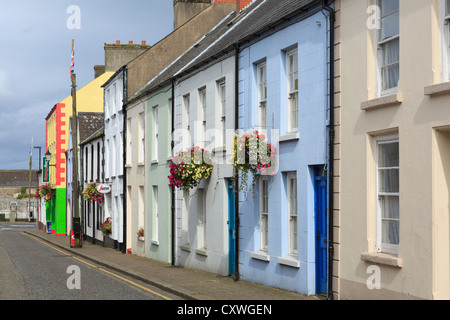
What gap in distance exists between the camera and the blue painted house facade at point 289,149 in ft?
40.0

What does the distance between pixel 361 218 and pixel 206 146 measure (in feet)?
26.7

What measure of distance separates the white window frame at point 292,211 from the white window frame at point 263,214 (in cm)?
111

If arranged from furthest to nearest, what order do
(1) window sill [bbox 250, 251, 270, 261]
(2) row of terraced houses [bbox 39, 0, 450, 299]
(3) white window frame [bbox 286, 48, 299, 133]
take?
(1) window sill [bbox 250, 251, 270, 261] → (3) white window frame [bbox 286, 48, 299, 133] → (2) row of terraced houses [bbox 39, 0, 450, 299]

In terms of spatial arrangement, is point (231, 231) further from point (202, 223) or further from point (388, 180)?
point (388, 180)

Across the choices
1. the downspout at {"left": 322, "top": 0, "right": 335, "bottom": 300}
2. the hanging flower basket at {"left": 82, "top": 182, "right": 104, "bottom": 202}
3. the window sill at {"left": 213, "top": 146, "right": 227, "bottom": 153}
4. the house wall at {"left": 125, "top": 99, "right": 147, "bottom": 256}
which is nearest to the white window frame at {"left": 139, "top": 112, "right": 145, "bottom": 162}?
the house wall at {"left": 125, "top": 99, "right": 147, "bottom": 256}

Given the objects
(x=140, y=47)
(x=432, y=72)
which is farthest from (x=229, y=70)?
(x=140, y=47)

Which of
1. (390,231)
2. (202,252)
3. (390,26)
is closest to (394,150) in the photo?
(390,231)

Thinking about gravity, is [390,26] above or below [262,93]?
above

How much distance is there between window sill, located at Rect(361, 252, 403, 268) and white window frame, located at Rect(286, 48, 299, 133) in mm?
3857

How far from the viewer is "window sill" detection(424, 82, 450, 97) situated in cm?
851

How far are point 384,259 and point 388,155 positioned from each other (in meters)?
1.69

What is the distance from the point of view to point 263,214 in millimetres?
14703

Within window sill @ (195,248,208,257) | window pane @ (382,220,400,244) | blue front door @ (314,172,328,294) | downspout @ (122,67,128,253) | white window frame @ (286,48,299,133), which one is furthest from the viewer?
downspout @ (122,67,128,253)

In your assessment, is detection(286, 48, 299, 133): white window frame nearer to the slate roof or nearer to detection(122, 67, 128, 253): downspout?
the slate roof
